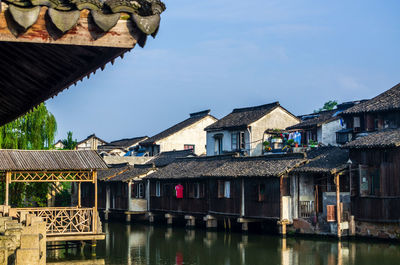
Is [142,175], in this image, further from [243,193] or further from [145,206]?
[243,193]

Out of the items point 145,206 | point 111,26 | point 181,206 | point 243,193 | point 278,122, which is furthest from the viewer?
point 278,122

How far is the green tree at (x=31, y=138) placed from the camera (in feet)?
105

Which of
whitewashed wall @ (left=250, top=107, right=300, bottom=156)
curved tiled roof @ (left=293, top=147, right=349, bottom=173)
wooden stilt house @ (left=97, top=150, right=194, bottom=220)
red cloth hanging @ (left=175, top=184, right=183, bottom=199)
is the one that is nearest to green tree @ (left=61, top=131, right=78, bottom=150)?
wooden stilt house @ (left=97, top=150, right=194, bottom=220)

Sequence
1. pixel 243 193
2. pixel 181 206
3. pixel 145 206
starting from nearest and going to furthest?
pixel 243 193, pixel 181 206, pixel 145 206

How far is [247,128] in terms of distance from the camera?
145 ft

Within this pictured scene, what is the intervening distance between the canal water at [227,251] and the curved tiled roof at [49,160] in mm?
3559

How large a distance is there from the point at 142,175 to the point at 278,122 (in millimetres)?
12156

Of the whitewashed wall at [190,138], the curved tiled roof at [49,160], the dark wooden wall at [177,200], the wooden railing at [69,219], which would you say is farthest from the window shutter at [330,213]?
the whitewashed wall at [190,138]

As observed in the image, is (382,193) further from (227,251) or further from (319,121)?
(319,121)

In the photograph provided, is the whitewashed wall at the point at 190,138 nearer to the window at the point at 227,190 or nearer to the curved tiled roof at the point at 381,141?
the window at the point at 227,190

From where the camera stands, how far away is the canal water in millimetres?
22109

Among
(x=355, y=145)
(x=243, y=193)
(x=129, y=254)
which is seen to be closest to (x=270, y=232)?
(x=243, y=193)

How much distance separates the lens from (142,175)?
4141 centimetres

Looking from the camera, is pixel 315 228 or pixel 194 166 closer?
pixel 315 228
